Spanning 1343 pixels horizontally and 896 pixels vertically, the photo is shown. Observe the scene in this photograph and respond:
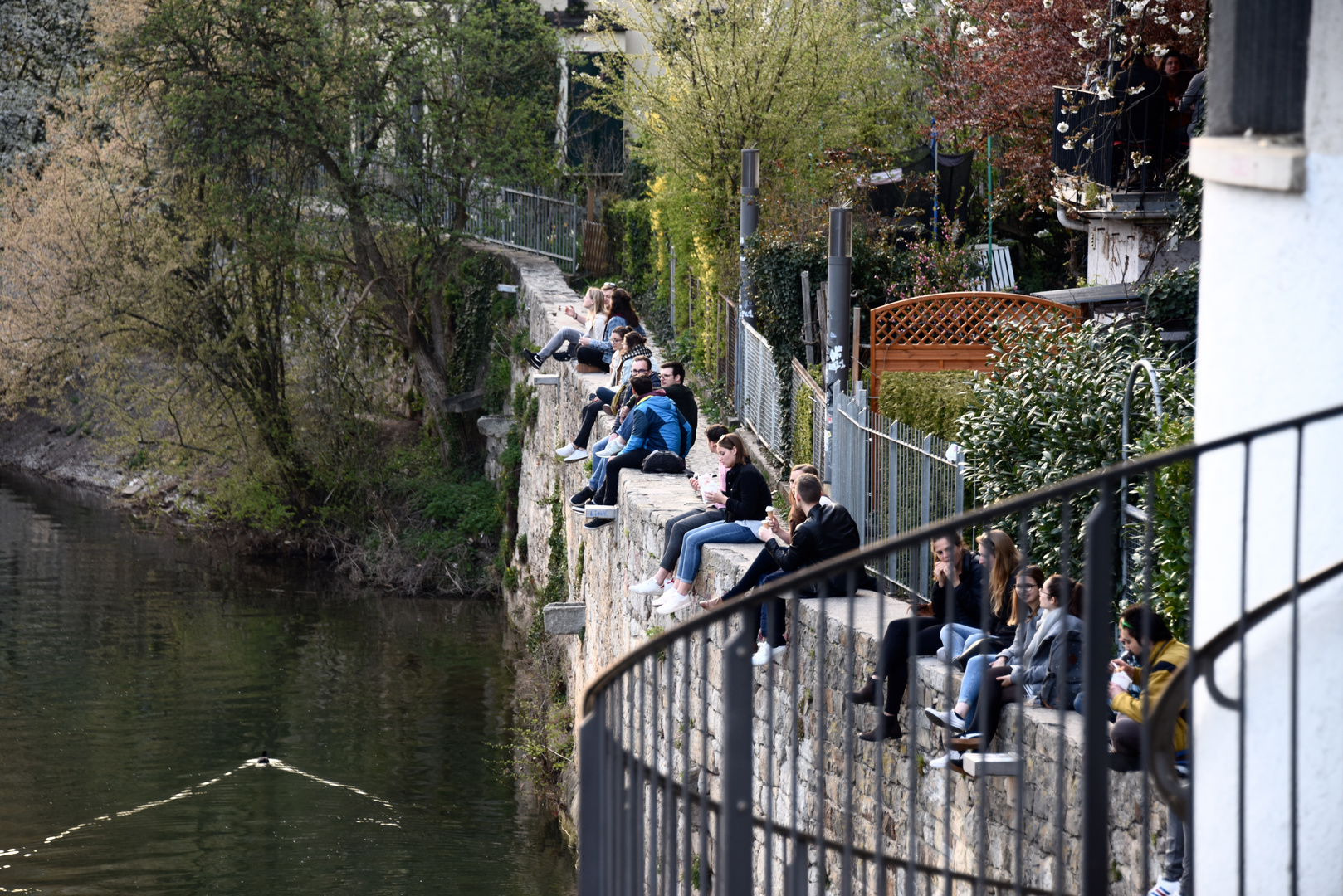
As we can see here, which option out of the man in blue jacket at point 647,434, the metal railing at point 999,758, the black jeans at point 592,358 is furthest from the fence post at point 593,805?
the black jeans at point 592,358

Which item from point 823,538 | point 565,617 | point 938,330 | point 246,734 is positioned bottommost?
point 246,734

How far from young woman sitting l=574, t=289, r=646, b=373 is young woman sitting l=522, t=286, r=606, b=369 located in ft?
1.30

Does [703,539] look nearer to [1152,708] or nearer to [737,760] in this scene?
[1152,708]

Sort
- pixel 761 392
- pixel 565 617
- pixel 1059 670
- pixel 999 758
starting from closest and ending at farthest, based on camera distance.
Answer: pixel 1059 670, pixel 999 758, pixel 565 617, pixel 761 392

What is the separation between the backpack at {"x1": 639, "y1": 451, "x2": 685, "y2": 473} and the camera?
40.5 ft

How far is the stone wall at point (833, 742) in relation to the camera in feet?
18.0

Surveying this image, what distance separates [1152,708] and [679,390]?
751 cm

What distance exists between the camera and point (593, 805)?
4207 millimetres

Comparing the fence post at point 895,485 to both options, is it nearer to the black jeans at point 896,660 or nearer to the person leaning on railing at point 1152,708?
the black jeans at point 896,660

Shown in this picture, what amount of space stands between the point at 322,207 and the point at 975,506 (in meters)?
19.9

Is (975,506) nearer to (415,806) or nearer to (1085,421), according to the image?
(1085,421)

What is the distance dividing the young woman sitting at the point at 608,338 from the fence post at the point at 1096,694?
13.0 m

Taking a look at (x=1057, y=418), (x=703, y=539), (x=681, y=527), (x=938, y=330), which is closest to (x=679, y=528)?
(x=681, y=527)

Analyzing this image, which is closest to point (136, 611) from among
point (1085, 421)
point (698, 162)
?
point (698, 162)
